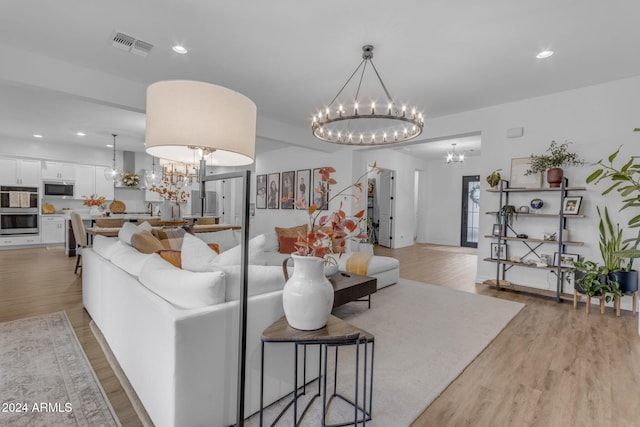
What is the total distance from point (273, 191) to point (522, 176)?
5917 mm

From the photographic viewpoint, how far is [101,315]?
2504 millimetres

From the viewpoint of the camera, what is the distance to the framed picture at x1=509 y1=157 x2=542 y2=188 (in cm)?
415

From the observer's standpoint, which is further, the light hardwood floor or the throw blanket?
the throw blanket

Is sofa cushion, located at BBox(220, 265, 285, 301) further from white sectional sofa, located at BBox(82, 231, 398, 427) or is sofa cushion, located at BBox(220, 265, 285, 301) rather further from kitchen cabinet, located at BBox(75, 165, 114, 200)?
kitchen cabinet, located at BBox(75, 165, 114, 200)

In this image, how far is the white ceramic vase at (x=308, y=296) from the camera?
1.35 metres

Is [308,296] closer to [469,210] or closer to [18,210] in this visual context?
[469,210]

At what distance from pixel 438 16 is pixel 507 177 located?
294 cm

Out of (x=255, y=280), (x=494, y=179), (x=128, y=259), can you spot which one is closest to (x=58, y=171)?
(x=128, y=259)

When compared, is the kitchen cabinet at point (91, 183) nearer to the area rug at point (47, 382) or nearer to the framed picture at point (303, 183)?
the framed picture at point (303, 183)

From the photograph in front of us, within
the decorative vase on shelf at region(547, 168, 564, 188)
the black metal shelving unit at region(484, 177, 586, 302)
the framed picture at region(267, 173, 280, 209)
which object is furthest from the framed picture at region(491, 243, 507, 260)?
the framed picture at region(267, 173, 280, 209)

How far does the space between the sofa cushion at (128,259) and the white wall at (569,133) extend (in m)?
4.66

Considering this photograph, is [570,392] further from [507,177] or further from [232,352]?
[507,177]

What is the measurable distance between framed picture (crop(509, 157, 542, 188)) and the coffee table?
112 inches

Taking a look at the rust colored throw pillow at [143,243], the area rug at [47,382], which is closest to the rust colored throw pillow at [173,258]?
the rust colored throw pillow at [143,243]
